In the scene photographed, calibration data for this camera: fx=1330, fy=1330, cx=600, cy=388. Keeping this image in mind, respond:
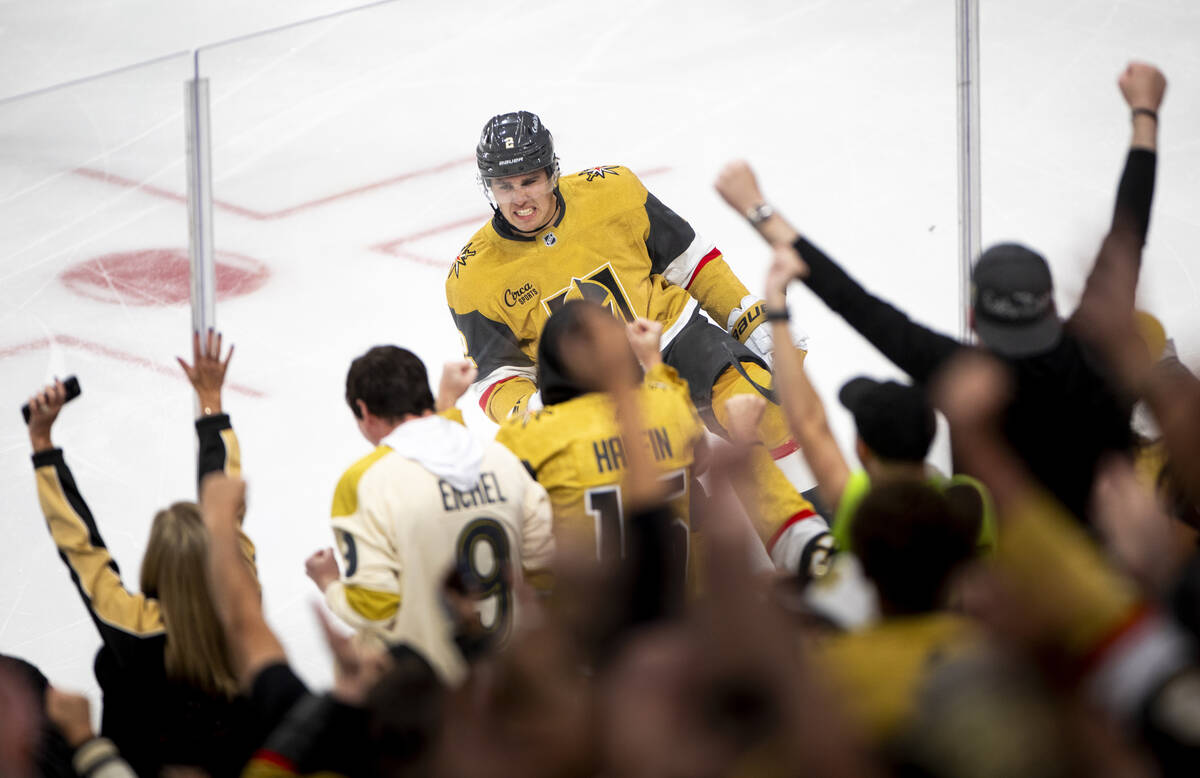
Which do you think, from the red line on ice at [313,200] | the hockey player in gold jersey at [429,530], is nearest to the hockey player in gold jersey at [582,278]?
the hockey player in gold jersey at [429,530]

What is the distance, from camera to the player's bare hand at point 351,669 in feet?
4.81

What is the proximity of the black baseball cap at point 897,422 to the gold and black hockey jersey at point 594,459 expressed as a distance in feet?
1.28

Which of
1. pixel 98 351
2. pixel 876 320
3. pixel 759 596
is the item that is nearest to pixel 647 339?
pixel 876 320

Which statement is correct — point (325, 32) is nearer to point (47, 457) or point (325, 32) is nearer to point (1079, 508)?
point (47, 457)

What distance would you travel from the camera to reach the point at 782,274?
208cm

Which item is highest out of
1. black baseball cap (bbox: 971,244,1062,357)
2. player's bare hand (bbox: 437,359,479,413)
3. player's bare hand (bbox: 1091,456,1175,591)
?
player's bare hand (bbox: 437,359,479,413)

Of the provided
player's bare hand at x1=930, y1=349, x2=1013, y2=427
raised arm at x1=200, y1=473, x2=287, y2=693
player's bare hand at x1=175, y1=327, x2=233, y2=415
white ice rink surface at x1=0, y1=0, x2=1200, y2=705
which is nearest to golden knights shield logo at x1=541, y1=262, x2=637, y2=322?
white ice rink surface at x1=0, y1=0, x2=1200, y2=705

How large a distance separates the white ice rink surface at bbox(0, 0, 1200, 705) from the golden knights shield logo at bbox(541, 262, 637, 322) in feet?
2.21

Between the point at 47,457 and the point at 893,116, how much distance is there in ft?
9.96

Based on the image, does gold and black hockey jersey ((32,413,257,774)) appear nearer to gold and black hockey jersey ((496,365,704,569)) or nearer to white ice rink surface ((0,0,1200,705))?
gold and black hockey jersey ((496,365,704,569))

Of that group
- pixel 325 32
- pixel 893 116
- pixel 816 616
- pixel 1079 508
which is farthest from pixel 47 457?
pixel 893 116

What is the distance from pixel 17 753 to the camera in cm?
154

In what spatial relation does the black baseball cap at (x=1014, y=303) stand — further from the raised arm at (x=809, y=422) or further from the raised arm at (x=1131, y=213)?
the raised arm at (x=809, y=422)

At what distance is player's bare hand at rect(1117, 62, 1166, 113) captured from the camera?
2174 mm
